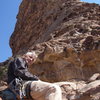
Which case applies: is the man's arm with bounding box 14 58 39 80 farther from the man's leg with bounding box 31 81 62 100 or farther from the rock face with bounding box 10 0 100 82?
the rock face with bounding box 10 0 100 82

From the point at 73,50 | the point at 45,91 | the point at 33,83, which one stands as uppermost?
the point at 73,50

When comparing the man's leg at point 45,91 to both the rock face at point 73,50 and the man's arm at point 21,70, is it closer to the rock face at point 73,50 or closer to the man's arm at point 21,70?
the man's arm at point 21,70

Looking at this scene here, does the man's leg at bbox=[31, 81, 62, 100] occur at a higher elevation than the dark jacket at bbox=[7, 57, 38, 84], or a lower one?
lower

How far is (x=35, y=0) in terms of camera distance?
111ft

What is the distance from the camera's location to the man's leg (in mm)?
5945

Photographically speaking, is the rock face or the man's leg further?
the rock face

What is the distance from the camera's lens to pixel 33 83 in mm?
6332

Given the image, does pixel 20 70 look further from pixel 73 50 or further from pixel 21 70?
pixel 73 50

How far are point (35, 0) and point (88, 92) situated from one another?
27.6 meters

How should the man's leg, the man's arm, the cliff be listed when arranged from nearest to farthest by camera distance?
the man's leg
the man's arm
the cliff

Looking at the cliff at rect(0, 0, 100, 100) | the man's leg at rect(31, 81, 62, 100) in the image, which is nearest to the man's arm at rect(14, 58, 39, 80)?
the man's leg at rect(31, 81, 62, 100)

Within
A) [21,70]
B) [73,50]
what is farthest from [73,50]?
[21,70]

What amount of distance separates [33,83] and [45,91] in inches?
15.3

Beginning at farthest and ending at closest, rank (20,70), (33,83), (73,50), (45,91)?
(73,50) → (20,70) → (33,83) → (45,91)
